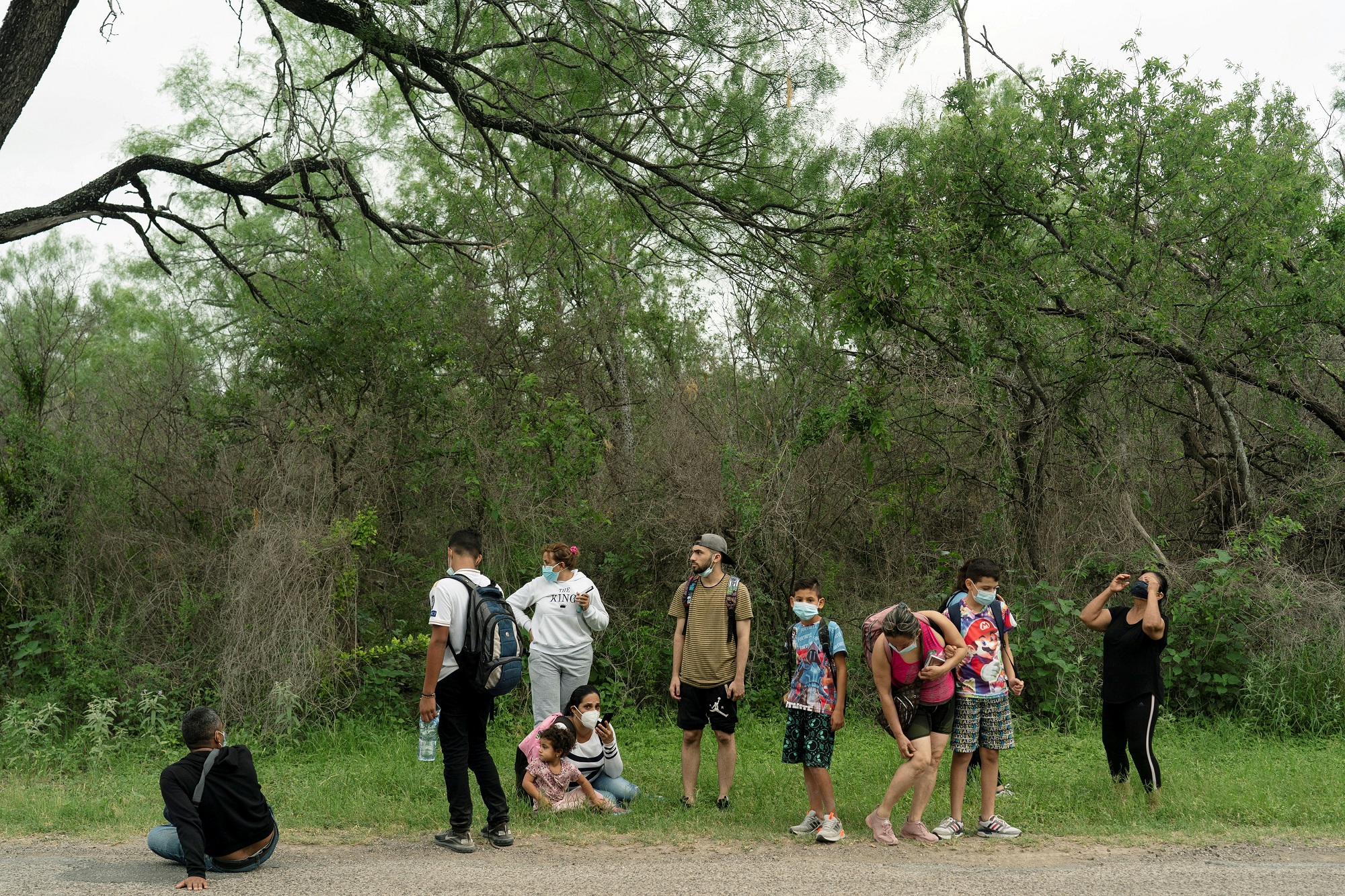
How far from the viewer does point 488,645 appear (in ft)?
17.7

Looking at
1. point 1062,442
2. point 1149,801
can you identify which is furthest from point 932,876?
point 1062,442

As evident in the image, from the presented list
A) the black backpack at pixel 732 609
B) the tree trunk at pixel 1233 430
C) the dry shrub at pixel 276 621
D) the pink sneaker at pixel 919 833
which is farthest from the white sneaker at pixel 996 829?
the tree trunk at pixel 1233 430

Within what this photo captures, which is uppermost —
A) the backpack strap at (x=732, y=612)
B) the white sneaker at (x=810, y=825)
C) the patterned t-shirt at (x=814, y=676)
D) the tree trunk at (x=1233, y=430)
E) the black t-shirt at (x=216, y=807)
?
the tree trunk at (x=1233, y=430)

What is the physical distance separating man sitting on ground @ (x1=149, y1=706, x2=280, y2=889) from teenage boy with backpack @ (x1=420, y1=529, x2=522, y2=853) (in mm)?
906

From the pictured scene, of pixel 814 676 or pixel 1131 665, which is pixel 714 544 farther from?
pixel 1131 665

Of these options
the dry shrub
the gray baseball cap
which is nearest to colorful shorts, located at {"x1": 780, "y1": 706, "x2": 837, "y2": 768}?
the gray baseball cap

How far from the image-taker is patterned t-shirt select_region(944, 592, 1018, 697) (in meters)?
5.88

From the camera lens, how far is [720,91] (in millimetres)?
9078

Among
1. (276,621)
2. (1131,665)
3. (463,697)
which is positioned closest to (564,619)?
(463,697)

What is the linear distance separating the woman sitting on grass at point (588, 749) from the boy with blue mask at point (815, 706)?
1.24 m

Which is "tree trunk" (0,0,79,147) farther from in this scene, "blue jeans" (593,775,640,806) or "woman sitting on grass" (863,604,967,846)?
"woman sitting on grass" (863,604,967,846)

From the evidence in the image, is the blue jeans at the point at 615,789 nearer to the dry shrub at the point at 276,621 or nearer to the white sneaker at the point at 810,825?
the white sneaker at the point at 810,825

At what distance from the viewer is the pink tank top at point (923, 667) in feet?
18.5

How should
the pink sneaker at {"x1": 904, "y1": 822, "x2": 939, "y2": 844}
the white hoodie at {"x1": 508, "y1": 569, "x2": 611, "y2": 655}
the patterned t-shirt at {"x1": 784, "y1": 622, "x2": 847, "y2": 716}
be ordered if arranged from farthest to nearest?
the white hoodie at {"x1": 508, "y1": 569, "x2": 611, "y2": 655} < the patterned t-shirt at {"x1": 784, "y1": 622, "x2": 847, "y2": 716} < the pink sneaker at {"x1": 904, "y1": 822, "x2": 939, "y2": 844}
